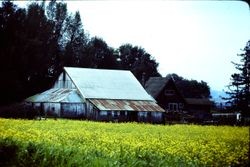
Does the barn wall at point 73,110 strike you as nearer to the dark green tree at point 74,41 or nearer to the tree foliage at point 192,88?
the dark green tree at point 74,41

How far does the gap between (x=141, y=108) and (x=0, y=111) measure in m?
15.9

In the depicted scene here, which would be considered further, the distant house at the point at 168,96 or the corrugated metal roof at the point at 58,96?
the distant house at the point at 168,96

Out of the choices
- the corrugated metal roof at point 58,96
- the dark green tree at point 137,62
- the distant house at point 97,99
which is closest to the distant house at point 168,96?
the distant house at point 97,99

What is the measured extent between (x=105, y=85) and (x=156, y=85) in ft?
39.7

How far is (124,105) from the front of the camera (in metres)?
43.0

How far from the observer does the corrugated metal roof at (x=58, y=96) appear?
4191cm

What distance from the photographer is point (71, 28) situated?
59.2 m

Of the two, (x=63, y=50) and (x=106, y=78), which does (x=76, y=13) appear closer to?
(x=63, y=50)

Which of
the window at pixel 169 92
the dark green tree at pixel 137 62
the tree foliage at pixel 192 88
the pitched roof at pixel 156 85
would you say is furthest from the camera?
the tree foliage at pixel 192 88

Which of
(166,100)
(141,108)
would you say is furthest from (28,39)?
(166,100)

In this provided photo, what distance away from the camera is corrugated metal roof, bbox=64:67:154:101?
44.1 m

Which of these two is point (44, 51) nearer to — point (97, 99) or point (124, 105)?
point (97, 99)

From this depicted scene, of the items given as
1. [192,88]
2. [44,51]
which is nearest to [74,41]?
[44,51]

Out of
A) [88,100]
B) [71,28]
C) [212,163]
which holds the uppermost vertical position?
[71,28]
